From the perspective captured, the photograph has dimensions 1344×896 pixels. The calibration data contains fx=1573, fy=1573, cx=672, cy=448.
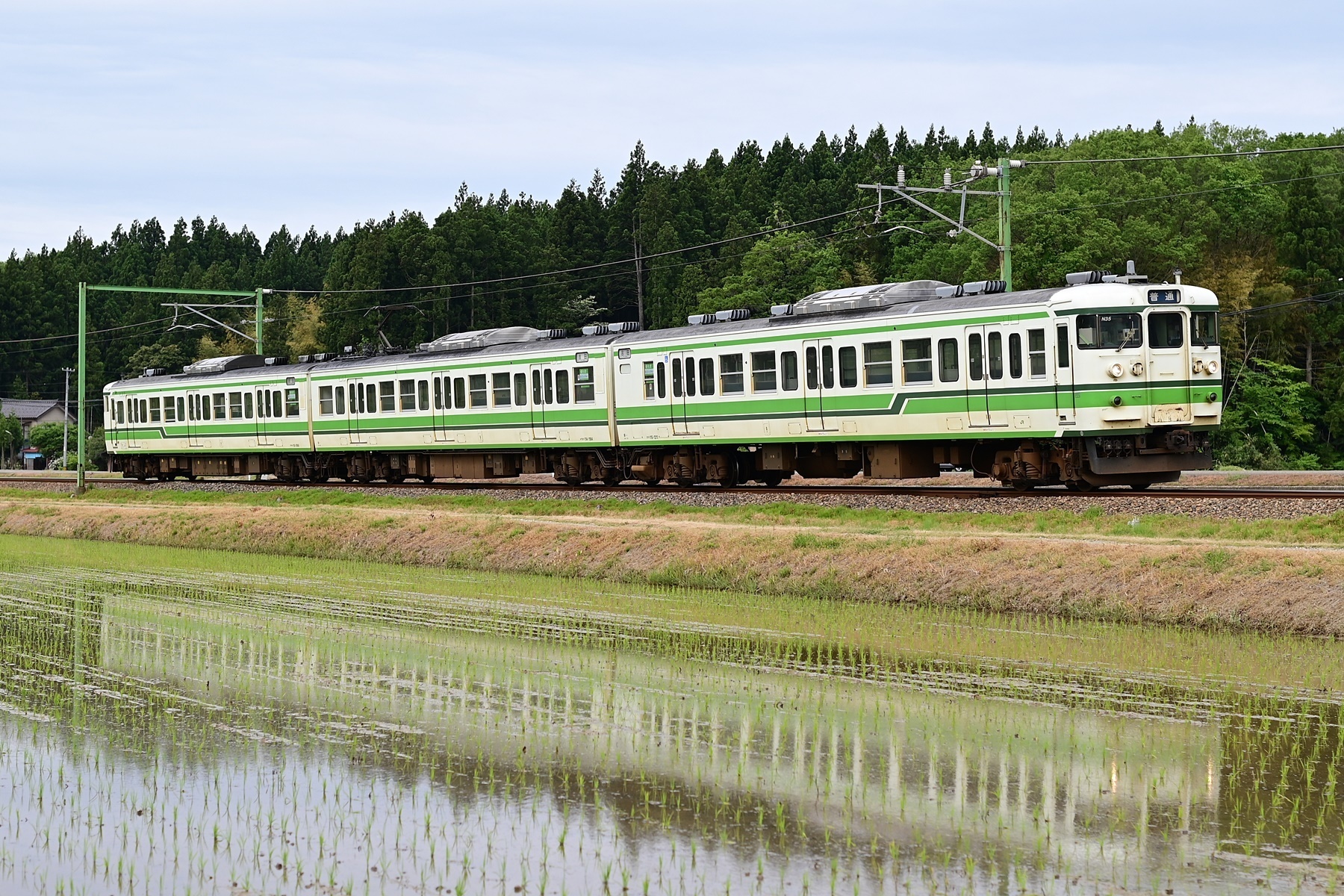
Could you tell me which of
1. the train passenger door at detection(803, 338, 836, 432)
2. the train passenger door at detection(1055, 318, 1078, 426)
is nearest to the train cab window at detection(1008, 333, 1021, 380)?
the train passenger door at detection(1055, 318, 1078, 426)

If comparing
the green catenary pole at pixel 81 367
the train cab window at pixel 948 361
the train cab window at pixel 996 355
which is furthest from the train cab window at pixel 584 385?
the green catenary pole at pixel 81 367

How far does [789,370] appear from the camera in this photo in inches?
1273

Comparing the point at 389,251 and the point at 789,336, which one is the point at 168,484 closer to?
the point at 789,336

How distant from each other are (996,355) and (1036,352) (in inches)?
32.8

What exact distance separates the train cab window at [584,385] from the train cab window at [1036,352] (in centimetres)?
1292

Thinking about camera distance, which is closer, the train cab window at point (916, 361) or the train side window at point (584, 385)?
the train cab window at point (916, 361)

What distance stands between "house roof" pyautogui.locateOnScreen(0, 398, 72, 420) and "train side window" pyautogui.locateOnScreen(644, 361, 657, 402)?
378 feet

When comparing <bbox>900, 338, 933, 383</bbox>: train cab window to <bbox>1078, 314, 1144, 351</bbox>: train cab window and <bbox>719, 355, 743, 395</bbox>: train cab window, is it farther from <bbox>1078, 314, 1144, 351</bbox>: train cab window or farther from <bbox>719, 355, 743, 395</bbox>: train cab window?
<bbox>719, 355, 743, 395</bbox>: train cab window

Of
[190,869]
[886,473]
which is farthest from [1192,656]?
[886,473]

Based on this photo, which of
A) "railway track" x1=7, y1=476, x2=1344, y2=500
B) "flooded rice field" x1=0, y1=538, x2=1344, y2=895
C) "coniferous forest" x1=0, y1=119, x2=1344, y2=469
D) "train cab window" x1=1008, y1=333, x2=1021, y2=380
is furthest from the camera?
"coniferous forest" x1=0, y1=119, x2=1344, y2=469

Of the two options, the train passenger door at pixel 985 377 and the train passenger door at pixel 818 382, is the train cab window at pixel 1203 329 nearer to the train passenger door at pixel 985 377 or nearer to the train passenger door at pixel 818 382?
the train passenger door at pixel 985 377

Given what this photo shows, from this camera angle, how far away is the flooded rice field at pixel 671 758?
8656 millimetres

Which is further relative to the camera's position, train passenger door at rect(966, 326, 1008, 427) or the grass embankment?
train passenger door at rect(966, 326, 1008, 427)

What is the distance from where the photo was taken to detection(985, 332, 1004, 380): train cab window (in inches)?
1104
